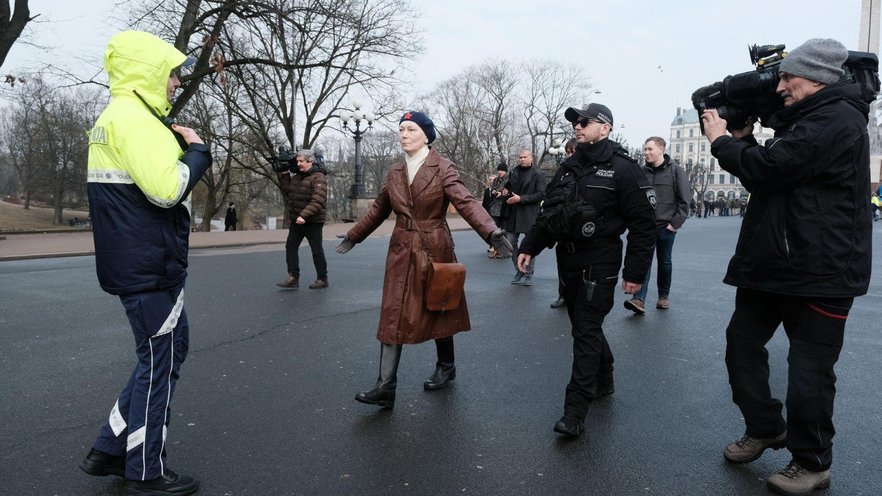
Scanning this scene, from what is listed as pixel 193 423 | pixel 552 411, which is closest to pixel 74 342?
pixel 193 423

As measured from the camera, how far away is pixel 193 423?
3.65 meters

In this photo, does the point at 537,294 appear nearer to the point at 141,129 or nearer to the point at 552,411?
the point at 552,411

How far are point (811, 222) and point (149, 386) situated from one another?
293 centimetres

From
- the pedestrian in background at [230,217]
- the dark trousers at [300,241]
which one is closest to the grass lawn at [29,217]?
the pedestrian in background at [230,217]

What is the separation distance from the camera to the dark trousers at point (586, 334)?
3.52 m

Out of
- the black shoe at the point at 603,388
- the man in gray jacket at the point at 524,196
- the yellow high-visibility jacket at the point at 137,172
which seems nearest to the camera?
the yellow high-visibility jacket at the point at 137,172

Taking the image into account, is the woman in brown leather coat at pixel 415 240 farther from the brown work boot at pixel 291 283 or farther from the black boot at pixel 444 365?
the brown work boot at pixel 291 283

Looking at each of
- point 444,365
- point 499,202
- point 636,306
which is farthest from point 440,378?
point 499,202

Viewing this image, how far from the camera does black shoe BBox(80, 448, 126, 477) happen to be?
2.81 metres

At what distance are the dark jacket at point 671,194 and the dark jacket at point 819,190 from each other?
13.7ft

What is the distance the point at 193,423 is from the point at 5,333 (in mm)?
3522

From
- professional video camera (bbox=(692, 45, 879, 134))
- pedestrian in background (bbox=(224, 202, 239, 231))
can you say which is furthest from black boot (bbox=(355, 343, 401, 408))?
pedestrian in background (bbox=(224, 202, 239, 231))

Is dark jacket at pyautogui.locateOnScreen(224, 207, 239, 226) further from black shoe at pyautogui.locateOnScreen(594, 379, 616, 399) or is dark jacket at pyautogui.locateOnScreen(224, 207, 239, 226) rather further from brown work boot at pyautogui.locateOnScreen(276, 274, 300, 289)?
black shoe at pyautogui.locateOnScreen(594, 379, 616, 399)

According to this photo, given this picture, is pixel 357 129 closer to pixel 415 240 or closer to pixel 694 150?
pixel 415 240
